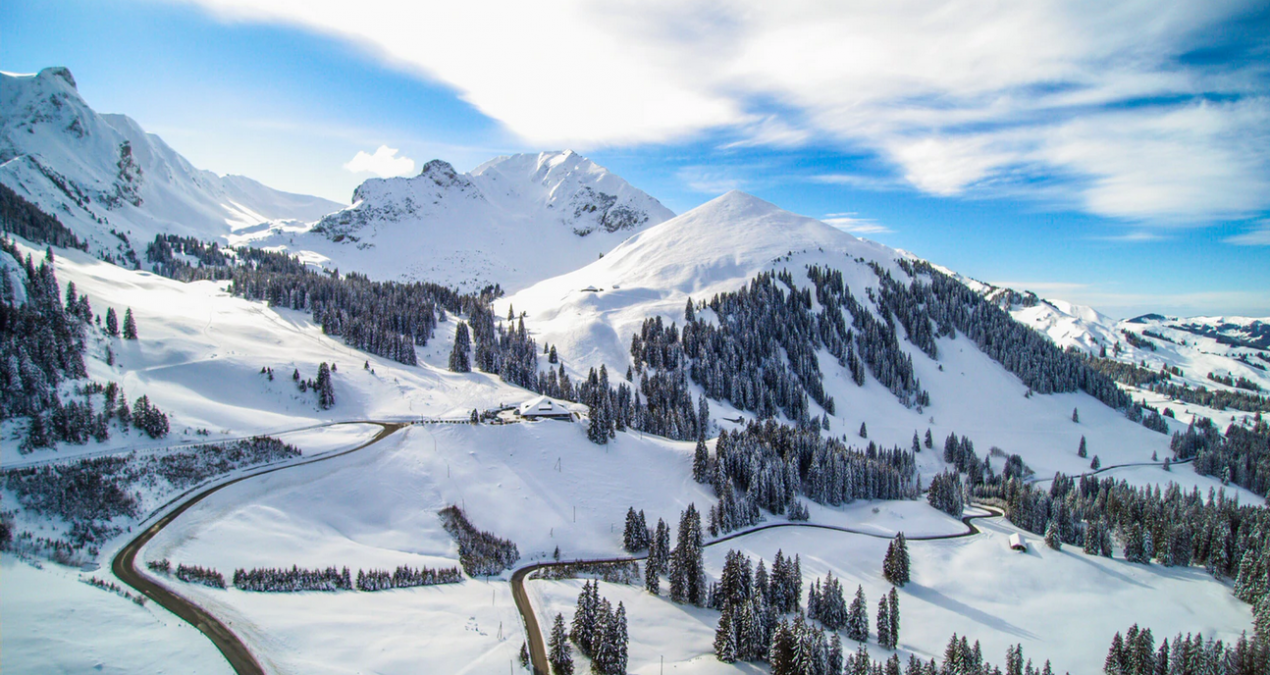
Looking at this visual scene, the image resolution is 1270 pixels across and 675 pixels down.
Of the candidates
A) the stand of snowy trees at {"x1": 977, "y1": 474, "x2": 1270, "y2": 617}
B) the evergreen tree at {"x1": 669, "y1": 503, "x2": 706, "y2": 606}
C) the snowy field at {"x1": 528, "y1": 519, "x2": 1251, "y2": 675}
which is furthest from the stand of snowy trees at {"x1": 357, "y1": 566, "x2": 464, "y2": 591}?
the stand of snowy trees at {"x1": 977, "y1": 474, "x2": 1270, "y2": 617}

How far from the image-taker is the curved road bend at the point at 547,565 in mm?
45219

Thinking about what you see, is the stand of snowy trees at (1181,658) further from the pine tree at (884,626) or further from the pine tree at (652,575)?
the pine tree at (652,575)

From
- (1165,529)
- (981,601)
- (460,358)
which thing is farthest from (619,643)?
(460,358)

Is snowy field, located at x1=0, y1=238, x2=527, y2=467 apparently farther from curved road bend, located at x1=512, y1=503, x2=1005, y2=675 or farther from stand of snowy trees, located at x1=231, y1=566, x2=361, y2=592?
curved road bend, located at x1=512, y1=503, x2=1005, y2=675

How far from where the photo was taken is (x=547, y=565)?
6347cm

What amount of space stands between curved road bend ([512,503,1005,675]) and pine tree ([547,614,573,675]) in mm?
656

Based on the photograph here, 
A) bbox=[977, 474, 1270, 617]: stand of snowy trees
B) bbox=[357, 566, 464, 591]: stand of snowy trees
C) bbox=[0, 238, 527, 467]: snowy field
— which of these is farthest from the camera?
bbox=[977, 474, 1270, 617]: stand of snowy trees

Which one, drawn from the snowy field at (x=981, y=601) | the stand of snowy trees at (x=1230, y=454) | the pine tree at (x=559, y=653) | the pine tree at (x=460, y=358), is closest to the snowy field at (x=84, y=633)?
the pine tree at (x=559, y=653)

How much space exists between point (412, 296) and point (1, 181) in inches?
6160

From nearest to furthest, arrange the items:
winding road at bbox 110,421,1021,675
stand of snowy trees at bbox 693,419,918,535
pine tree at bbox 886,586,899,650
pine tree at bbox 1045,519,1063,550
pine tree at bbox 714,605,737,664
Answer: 1. winding road at bbox 110,421,1021,675
2. pine tree at bbox 714,605,737,664
3. pine tree at bbox 886,586,899,650
4. pine tree at bbox 1045,519,1063,550
5. stand of snowy trees at bbox 693,419,918,535

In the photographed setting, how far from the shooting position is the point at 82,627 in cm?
3256

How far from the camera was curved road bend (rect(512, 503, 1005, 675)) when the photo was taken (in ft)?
148

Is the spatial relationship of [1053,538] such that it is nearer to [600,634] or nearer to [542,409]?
[600,634]

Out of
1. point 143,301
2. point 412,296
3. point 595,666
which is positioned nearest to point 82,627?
point 595,666
